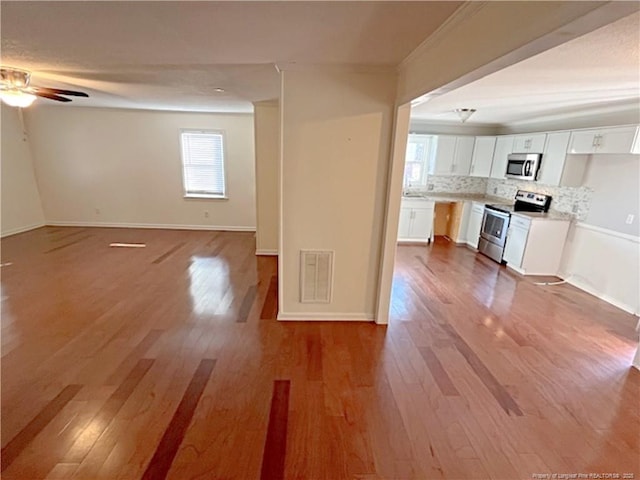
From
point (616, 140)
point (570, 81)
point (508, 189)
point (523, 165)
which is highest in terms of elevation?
point (570, 81)

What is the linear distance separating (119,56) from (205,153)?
4.16 m

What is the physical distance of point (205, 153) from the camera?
6730 mm

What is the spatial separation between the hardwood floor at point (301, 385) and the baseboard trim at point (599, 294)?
0.47 feet

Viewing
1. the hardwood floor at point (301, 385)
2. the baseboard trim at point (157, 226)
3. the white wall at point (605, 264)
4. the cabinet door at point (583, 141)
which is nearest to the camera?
the hardwood floor at point (301, 385)

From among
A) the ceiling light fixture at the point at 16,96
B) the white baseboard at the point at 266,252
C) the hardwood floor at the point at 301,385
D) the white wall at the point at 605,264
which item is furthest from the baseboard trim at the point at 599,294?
the ceiling light fixture at the point at 16,96

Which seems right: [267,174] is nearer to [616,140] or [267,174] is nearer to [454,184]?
[454,184]

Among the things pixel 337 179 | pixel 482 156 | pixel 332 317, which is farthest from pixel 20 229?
pixel 482 156

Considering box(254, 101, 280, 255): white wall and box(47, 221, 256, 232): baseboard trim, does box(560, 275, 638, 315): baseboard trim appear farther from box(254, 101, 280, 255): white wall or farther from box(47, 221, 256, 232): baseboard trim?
box(47, 221, 256, 232): baseboard trim

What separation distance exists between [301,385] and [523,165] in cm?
510

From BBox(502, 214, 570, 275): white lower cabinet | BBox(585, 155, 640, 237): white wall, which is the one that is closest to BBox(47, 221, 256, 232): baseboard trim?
BBox(502, 214, 570, 275): white lower cabinet

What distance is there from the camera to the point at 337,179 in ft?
9.91

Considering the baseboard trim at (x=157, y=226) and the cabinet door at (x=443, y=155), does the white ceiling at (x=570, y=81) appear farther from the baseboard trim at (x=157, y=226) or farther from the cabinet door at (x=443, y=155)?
the baseboard trim at (x=157, y=226)

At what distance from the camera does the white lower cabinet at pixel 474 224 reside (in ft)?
19.9

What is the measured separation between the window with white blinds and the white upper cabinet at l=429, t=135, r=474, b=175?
4.36m
